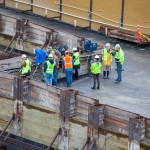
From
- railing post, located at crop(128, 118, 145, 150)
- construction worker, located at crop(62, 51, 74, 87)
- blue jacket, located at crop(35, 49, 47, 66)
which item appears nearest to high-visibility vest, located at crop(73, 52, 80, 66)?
construction worker, located at crop(62, 51, 74, 87)

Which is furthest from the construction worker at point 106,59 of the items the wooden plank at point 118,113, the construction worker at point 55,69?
the wooden plank at point 118,113

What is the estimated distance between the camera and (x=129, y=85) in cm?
2711

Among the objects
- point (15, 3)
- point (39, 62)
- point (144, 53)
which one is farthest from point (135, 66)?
point (15, 3)

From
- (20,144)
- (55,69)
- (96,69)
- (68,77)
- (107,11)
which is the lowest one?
(20,144)

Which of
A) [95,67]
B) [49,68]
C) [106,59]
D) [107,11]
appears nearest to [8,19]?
[107,11]

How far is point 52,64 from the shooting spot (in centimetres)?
2556

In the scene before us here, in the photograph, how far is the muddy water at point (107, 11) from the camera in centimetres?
3331

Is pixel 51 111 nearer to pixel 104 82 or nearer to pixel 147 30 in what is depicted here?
pixel 104 82

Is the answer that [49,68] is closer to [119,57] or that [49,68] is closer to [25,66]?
[25,66]

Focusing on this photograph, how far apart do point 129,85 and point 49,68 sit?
3712 mm

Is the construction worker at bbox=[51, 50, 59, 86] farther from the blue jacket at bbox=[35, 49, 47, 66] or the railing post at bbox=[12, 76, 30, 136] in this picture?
the railing post at bbox=[12, 76, 30, 136]

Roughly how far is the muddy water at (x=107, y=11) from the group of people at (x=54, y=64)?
7.04m

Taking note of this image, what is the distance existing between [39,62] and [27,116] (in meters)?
3.22

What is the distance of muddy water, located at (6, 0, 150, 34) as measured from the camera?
33.3 metres
